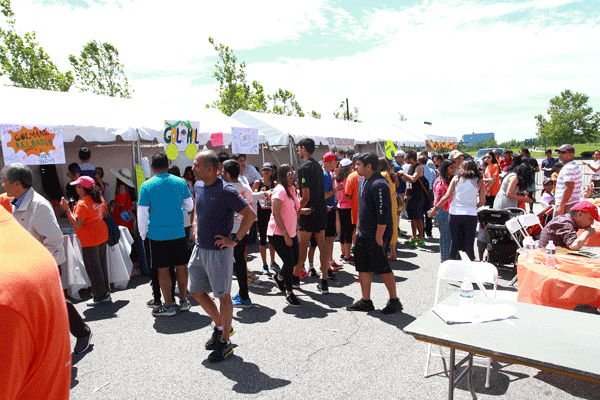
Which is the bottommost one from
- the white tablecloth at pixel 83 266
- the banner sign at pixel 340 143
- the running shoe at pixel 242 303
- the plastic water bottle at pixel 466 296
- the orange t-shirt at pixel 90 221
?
the running shoe at pixel 242 303

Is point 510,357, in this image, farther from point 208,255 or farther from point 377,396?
point 208,255

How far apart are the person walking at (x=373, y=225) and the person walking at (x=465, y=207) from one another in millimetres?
1517

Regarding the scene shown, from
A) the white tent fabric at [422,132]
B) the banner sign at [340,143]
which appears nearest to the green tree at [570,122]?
the white tent fabric at [422,132]

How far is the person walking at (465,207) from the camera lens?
5422 millimetres

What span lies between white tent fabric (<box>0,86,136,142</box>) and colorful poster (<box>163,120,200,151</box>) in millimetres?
613

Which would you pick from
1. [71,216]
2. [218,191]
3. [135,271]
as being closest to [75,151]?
[135,271]

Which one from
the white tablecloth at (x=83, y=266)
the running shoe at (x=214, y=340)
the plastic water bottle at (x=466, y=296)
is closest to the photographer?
the plastic water bottle at (x=466, y=296)

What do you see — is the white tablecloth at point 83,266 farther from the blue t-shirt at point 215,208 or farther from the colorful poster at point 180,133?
Result: the blue t-shirt at point 215,208

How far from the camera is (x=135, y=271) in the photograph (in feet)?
21.7

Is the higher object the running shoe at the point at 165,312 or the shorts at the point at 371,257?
the shorts at the point at 371,257

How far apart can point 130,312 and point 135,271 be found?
1.81 metres

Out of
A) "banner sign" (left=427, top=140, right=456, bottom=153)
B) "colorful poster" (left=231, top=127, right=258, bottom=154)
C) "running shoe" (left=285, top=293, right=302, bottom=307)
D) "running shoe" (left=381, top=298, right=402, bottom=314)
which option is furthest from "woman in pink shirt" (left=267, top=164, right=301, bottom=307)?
"banner sign" (left=427, top=140, right=456, bottom=153)

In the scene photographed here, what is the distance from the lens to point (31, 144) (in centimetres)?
550

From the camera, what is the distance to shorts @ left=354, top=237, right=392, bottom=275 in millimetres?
4395
